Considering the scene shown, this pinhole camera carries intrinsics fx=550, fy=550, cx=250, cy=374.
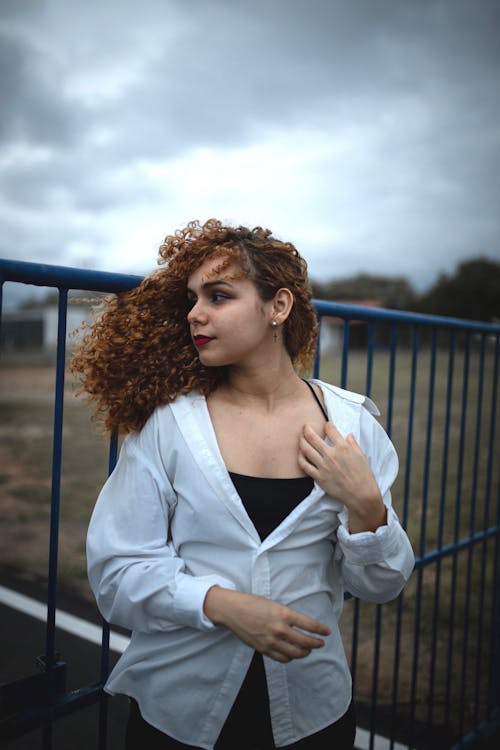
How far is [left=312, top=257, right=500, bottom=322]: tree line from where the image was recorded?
53.9 meters

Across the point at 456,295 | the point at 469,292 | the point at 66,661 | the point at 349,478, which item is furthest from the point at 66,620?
the point at 456,295

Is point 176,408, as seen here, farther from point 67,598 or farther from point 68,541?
point 68,541

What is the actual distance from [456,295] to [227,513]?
2323 inches

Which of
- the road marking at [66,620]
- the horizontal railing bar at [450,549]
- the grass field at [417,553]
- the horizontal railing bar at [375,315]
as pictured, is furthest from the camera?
the road marking at [66,620]

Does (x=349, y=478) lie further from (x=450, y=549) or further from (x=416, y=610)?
(x=416, y=610)

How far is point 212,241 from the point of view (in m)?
1.43

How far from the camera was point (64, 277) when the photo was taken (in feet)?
4.17

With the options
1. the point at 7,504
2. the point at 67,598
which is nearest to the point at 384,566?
the point at 67,598

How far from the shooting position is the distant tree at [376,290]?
57125mm

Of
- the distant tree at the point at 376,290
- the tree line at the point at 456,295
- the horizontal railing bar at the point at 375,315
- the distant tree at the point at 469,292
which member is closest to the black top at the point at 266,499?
the horizontal railing bar at the point at 375,315

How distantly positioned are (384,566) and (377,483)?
210mm

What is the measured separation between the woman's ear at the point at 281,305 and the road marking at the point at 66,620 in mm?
2585

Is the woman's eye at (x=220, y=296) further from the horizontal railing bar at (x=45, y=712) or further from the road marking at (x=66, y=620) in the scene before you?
the road marking at (x=66, y=620)

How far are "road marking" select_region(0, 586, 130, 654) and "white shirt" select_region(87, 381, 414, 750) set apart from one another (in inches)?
84.6
